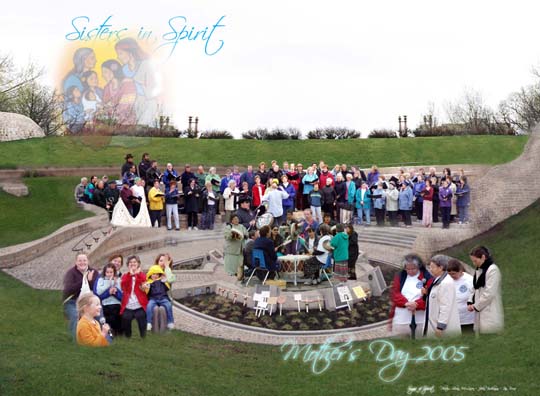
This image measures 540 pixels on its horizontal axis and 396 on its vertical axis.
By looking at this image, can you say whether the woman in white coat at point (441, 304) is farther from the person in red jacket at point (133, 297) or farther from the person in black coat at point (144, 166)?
the person in black coat at point (144, 166)

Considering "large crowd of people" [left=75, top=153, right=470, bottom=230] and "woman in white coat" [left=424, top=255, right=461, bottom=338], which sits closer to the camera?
"woman in white coat" [left=424, top=255, right=461, bottom=338]

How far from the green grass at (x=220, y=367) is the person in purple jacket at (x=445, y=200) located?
7.13m

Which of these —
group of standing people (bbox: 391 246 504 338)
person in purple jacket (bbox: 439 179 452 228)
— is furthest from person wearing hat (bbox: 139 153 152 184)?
group of standing people (bbox: 391 246 504 338)

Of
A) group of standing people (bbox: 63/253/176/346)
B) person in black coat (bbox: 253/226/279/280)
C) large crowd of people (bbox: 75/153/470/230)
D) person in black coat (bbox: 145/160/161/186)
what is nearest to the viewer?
group of standing people (bbox: 63/253/176/346)

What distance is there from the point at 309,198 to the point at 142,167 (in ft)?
18.7

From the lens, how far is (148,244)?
63.5 ft

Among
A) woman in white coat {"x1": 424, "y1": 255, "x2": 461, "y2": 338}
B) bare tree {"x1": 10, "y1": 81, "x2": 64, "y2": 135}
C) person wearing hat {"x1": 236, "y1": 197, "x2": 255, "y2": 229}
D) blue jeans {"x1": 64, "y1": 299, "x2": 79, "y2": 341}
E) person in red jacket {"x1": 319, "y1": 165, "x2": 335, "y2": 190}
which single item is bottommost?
blue jeans {"x1": 64, "y1": 299, "x2": 79, "y2": 341}

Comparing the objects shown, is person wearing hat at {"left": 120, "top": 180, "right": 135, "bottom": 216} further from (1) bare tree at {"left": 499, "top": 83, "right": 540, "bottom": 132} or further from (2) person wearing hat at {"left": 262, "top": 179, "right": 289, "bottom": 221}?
(1) bare tree at {"left": 499, "top": 83, "right": 540, "bottom": 132}

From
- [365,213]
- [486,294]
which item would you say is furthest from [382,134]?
[486,294]

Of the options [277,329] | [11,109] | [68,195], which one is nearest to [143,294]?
[277,329]

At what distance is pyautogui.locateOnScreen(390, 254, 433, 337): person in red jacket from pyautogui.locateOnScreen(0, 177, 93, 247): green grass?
15312 millimetres

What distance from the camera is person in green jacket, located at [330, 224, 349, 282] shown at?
14395mm

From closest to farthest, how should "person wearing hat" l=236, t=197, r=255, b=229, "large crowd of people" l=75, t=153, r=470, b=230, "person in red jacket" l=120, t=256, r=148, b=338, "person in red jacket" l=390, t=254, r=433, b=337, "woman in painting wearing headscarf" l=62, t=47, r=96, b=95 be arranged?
"person in red jacket" l=390, t=254, r=433, b=337 < "person in red jacket" l=120, t=256, r=148, b=338 < "person wearing hat" l=236, t=197, r=255, b=229 < "large crowd of people" l=75, t=153, r=470, b=230 < "woman in painting wearing headscarf" l=62, t=47, r=96, b=95

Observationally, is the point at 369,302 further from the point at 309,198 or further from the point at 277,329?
the point at 309,198
